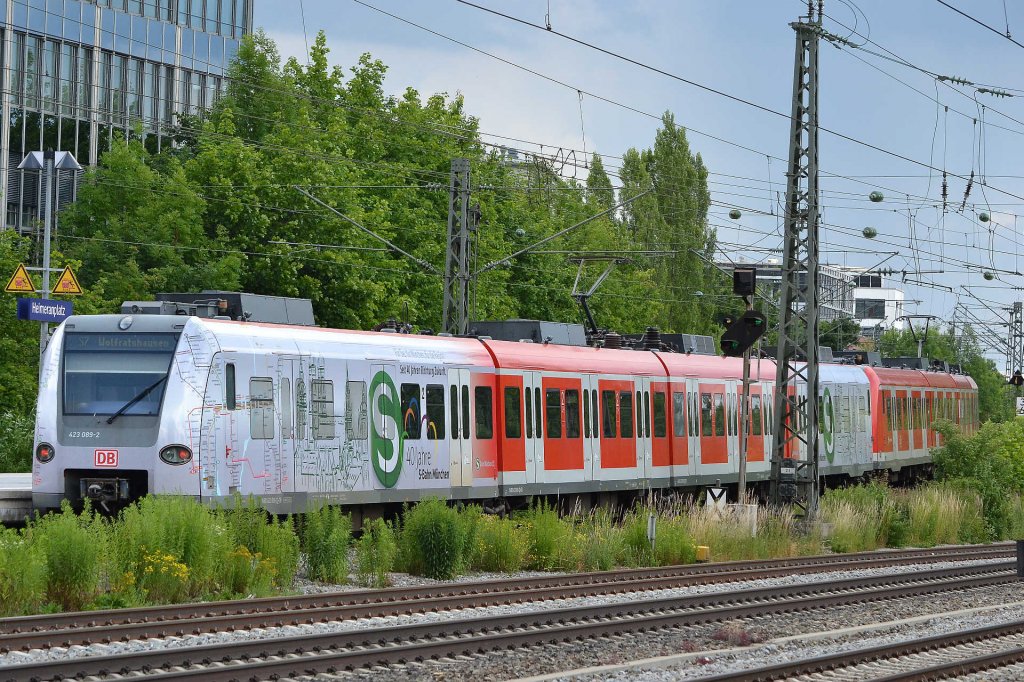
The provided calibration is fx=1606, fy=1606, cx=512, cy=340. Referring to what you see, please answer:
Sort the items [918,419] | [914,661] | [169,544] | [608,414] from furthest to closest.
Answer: [918,419] → [608,414] → [169,544] → [914,661]

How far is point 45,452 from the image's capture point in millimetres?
19625

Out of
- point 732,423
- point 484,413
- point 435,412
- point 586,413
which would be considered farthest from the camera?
point 732,423

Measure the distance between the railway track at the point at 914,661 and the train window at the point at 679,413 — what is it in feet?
51.0

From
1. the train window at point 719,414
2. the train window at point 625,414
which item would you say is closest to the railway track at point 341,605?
the train window at point 625,414

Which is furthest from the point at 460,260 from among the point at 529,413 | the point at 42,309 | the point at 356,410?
the point at 356,410

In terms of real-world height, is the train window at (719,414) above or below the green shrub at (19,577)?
above

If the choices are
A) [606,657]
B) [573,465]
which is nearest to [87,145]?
[573,465]

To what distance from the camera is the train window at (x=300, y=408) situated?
21.1 meters

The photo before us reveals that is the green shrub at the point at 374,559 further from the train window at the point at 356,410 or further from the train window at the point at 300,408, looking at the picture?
the train window at the point at 356,410

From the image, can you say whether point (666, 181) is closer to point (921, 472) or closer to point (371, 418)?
point (921, 472)

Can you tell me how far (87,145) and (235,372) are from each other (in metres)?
42.5

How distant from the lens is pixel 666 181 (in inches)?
3194

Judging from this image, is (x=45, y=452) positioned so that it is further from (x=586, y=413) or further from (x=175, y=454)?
(x=586, y=413)

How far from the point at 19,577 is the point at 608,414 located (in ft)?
51.5
